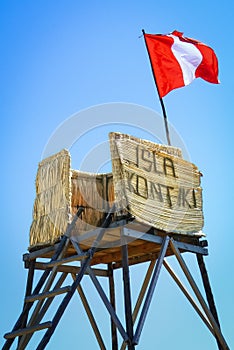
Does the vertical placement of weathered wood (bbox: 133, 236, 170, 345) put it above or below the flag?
below

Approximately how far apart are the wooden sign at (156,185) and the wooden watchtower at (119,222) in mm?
21

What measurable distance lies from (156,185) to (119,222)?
1.39 m

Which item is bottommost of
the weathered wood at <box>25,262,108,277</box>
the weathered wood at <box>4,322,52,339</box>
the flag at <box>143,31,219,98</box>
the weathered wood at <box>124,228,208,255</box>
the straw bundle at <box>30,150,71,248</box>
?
the weathered wood at <box>4,322,52,339</box>

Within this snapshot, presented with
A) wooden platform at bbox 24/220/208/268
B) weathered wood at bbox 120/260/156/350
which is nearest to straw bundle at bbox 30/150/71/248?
wooden platform at bbox 24/220/208/268

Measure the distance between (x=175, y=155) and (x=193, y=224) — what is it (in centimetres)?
165

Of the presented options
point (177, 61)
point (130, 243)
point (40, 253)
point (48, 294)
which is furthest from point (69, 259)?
point (177, 61)

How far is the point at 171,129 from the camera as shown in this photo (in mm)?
14812

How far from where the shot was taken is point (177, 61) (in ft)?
52.9

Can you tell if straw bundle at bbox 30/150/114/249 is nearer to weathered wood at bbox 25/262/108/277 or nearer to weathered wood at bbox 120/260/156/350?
weathered wood at bbox 25/262/108/277

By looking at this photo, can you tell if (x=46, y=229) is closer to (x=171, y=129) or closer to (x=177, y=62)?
(x=171, y=129)

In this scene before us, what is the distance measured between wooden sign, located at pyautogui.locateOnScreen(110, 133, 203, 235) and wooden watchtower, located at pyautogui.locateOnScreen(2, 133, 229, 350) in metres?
0.02

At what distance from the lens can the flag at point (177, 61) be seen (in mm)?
15719

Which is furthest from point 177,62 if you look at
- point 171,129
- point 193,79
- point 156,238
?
point 156,238

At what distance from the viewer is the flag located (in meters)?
15.7
